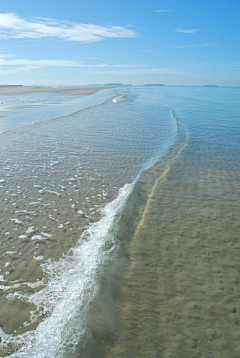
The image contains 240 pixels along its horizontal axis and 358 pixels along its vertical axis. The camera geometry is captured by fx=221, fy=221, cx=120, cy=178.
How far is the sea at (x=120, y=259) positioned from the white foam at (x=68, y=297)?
0.7 inches

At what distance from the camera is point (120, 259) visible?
473cm

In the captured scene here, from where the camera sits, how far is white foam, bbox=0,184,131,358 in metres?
3.17

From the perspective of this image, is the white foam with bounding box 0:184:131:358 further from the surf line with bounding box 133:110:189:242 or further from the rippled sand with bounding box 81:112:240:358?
the surf line with bounding box 133:110:189:242

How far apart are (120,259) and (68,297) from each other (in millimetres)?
1313

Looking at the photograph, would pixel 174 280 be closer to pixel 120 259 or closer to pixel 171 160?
pixel 120 259

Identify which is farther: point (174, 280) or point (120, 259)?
point (120, 259)

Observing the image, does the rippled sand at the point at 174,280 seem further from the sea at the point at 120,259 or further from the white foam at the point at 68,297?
the white foam at the point at 68,297

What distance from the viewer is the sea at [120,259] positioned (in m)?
3.25

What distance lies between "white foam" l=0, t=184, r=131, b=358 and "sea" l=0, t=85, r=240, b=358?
17 mm

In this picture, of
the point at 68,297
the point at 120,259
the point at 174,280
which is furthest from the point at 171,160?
the point at 68,297

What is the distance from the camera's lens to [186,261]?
4629mm

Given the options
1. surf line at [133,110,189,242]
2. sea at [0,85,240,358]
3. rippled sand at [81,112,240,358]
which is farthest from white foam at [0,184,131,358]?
surf line at [133,110,189,242]

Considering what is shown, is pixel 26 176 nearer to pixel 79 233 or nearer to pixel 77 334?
pixel 79 233

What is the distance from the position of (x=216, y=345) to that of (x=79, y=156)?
32.8 feet
